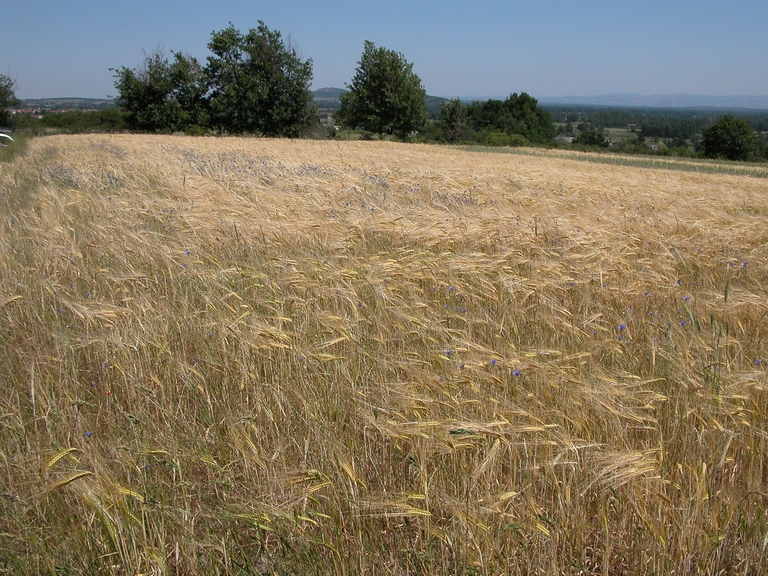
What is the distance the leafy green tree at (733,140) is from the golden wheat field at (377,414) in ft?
244

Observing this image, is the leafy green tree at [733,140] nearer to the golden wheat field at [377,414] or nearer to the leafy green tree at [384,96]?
the leafy green tree at [384,96]

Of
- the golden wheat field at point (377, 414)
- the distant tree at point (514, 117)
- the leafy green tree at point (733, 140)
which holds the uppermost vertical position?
the distant tree at point (514, 117)

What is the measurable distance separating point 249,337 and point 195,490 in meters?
0.71

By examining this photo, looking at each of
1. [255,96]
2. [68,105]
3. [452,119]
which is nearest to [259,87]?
[255,96]

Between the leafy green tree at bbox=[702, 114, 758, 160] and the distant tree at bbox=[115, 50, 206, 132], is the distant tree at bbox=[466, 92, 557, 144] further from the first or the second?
the distant tree at bbox=[115, 50, 206, 132]

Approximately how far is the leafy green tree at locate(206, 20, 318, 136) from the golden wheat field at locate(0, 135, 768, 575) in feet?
139

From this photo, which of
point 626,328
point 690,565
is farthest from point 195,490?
point 626,328

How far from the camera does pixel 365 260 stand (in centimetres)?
365

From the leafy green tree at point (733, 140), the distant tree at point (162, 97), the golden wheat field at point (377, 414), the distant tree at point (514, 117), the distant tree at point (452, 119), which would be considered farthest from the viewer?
the distant tree at point (514, 117)

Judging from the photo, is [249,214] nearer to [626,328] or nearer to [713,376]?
[626,328]

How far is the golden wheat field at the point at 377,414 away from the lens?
135 centimetres

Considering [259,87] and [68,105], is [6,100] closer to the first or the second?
[259,87]

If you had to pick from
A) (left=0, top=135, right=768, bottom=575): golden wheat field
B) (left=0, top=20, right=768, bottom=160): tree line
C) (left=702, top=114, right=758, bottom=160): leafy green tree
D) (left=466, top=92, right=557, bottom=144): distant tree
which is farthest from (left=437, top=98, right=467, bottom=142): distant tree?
(left=0, top=135, right=768, bottom=575): golden wheat field

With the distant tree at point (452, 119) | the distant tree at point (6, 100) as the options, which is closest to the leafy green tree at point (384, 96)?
the distant tree at point (452, 119)
